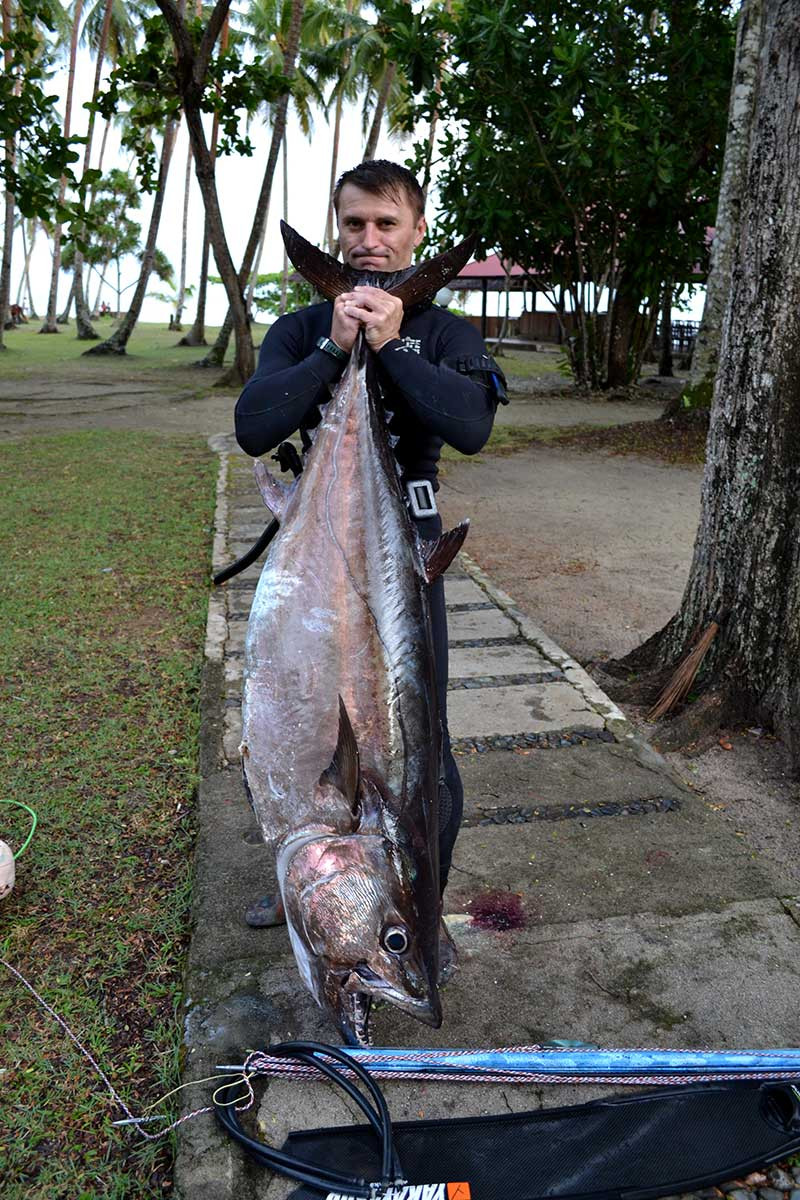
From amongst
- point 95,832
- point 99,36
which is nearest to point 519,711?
point 95,832

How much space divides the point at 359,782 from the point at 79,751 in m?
2.39

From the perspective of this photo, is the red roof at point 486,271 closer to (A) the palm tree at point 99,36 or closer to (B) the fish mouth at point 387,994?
(A) the palm tree at point 99,36

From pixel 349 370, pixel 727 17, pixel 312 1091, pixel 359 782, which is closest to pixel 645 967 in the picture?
pixel 312 1091

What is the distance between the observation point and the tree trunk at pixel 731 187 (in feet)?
30.7

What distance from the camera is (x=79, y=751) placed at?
3953 millimetres

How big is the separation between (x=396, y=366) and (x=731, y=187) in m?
9.67

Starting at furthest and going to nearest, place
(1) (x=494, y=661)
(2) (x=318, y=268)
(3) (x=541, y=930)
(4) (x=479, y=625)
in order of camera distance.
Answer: (4) (x=479, y=625) < (1) (x=494, y=661) < (3) (x=541, y=930) < (2) (x=318, y=268)

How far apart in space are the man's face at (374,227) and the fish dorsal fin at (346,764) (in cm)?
113

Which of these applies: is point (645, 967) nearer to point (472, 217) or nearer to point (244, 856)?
point (244, 856)

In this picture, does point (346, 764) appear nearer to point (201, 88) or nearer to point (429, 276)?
point (429, 276)

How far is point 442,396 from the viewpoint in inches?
83.5

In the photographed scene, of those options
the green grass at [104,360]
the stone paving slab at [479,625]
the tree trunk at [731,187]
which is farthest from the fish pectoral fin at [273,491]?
the green grass at [104,360]

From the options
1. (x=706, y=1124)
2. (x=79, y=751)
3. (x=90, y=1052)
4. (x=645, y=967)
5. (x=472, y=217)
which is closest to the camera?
(x=706, y=1124)

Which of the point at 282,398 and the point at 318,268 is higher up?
the point at 318,268
